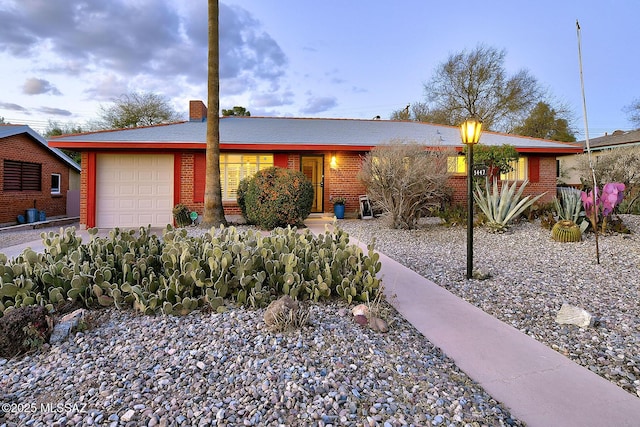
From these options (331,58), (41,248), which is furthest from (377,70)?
(41,248)

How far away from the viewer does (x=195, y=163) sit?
35.8 ft

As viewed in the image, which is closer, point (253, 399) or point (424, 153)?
point (253, 399)

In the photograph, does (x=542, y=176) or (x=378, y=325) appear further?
(x=542, y=176)

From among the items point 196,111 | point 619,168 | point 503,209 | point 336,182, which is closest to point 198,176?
point 196,111

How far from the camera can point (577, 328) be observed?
3.12 metres

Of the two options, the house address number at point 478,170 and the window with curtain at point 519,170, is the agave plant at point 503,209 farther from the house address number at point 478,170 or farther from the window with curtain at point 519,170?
the window with curtain at point 519,170

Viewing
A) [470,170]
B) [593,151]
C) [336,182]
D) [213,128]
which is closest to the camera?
[470,170]

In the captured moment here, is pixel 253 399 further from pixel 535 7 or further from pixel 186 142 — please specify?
pixel 535 7

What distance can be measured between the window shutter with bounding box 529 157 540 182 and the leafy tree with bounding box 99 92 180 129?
22.2 metres

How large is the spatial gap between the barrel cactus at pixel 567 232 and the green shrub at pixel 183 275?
16.2 ft

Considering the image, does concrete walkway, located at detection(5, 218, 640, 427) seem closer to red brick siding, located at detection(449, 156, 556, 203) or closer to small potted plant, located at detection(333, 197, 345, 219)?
small potted plant, located at detection(333, 197, 345, 219)

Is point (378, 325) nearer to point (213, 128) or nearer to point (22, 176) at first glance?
point (213, 128)

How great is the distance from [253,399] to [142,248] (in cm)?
251

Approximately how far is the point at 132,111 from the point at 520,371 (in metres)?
26.7
